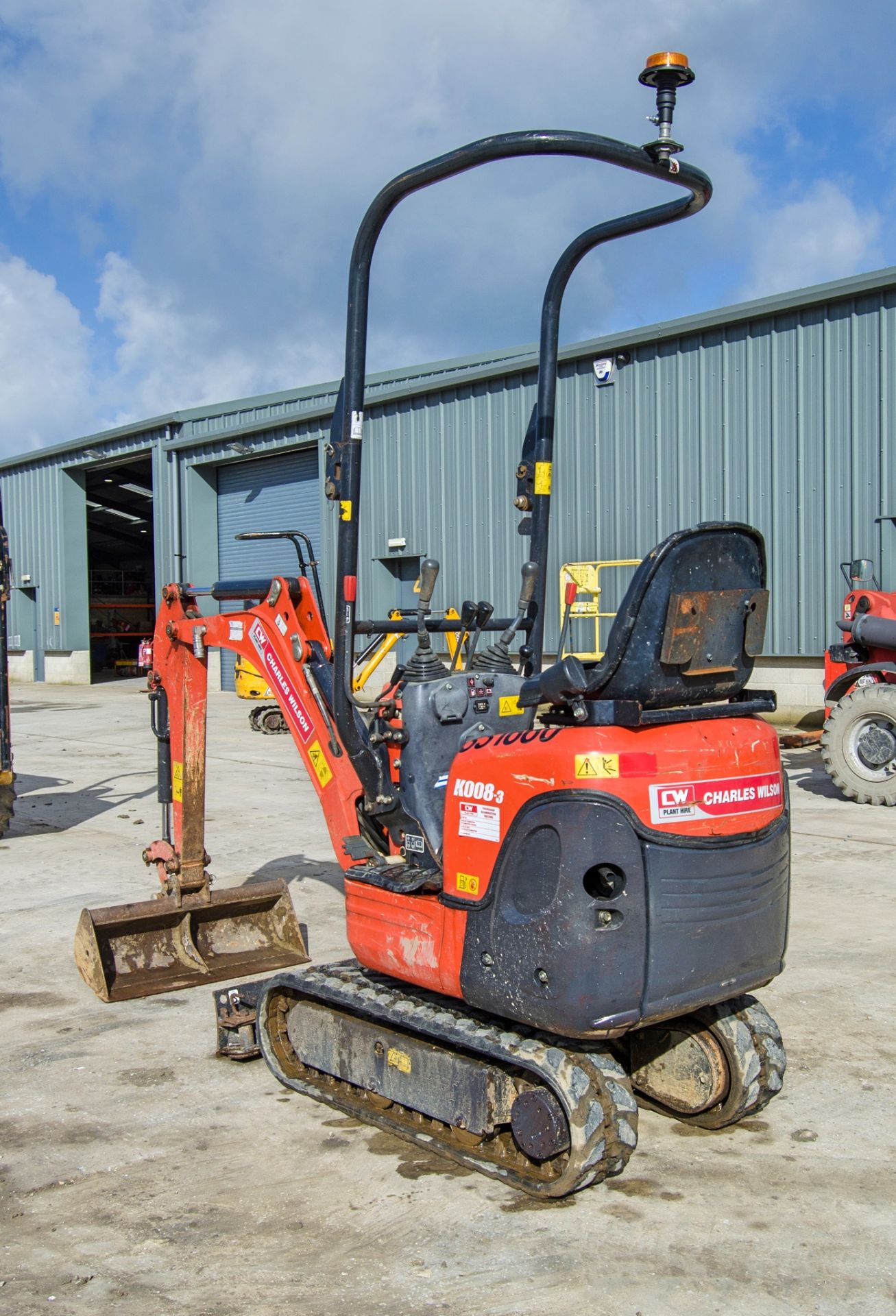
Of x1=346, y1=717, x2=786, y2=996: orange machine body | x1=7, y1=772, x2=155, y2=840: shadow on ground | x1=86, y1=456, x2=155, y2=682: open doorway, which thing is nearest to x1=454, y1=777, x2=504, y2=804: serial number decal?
x1=346, y1=717, x2=786, y2=996: orange machine body

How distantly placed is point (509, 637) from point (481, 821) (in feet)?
3.57

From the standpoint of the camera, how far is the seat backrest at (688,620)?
145 inches

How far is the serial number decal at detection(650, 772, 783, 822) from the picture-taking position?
3.64 metres

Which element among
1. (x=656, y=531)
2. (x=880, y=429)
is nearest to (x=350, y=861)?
(x=880, y=429)

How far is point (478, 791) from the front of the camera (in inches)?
156

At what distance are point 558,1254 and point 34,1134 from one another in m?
1.96

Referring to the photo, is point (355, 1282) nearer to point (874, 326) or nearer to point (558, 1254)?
point (558, 1254)

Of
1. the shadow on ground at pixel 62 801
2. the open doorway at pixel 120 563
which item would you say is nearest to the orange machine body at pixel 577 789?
the shadow on ground at pixel 62 801

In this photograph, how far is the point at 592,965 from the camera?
3584 millimetres

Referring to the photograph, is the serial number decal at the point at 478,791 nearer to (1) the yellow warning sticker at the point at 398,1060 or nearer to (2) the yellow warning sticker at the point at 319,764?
(1) the yellow warning sticker at the point at 398,1060

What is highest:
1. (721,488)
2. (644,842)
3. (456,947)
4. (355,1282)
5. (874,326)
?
(874,326)

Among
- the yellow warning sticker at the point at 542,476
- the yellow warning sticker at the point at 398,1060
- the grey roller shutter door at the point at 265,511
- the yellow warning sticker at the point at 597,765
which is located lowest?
the yellow warning sticker at the point at 398,1060

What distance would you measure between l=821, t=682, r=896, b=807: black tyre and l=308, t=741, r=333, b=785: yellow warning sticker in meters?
7.15

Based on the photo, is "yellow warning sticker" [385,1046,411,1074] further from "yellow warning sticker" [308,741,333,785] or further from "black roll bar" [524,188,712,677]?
"black roll bar" [524,188,712,677]
